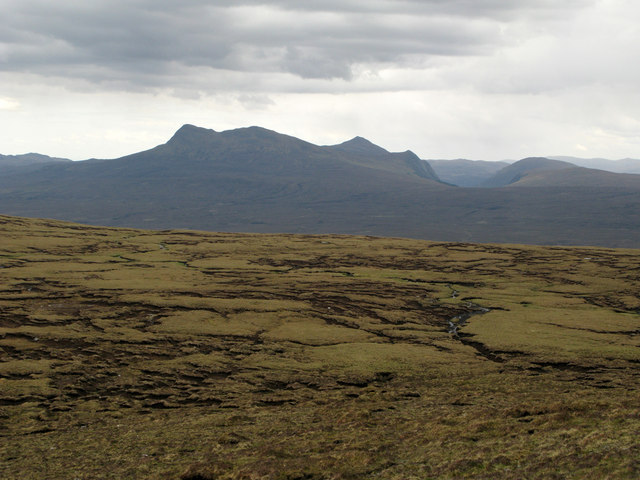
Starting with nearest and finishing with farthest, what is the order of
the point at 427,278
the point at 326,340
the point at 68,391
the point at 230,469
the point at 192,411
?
the point at 230,469
the point at 192,411
the point at 68,391
the point at 326,340
the point at 427,278

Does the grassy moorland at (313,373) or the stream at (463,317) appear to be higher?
the grassy moorland at (313,373)

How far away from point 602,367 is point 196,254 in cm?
7709

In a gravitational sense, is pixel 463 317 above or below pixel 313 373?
below

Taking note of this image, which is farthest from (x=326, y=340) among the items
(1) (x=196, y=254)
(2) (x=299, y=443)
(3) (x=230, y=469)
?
(1) (x=196, y=254)

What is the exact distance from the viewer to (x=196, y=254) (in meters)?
106

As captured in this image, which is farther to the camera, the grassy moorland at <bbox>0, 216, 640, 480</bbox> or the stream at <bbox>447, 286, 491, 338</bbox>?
the stream at <bbox>447, 286, 491, 338</bbox>

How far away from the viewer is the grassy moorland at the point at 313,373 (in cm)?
2253

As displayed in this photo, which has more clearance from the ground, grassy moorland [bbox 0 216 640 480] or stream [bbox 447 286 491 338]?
grassy moorland [bbox 0 216 640 480]

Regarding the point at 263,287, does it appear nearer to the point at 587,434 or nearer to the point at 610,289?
the point at 610,289

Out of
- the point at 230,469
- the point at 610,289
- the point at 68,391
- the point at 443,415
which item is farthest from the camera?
the point at 610,289

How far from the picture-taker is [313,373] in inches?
1516

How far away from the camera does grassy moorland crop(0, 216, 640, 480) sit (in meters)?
22.5

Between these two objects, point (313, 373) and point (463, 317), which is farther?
point (463, 317)

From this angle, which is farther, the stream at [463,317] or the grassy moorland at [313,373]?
the stream at [463,317]
